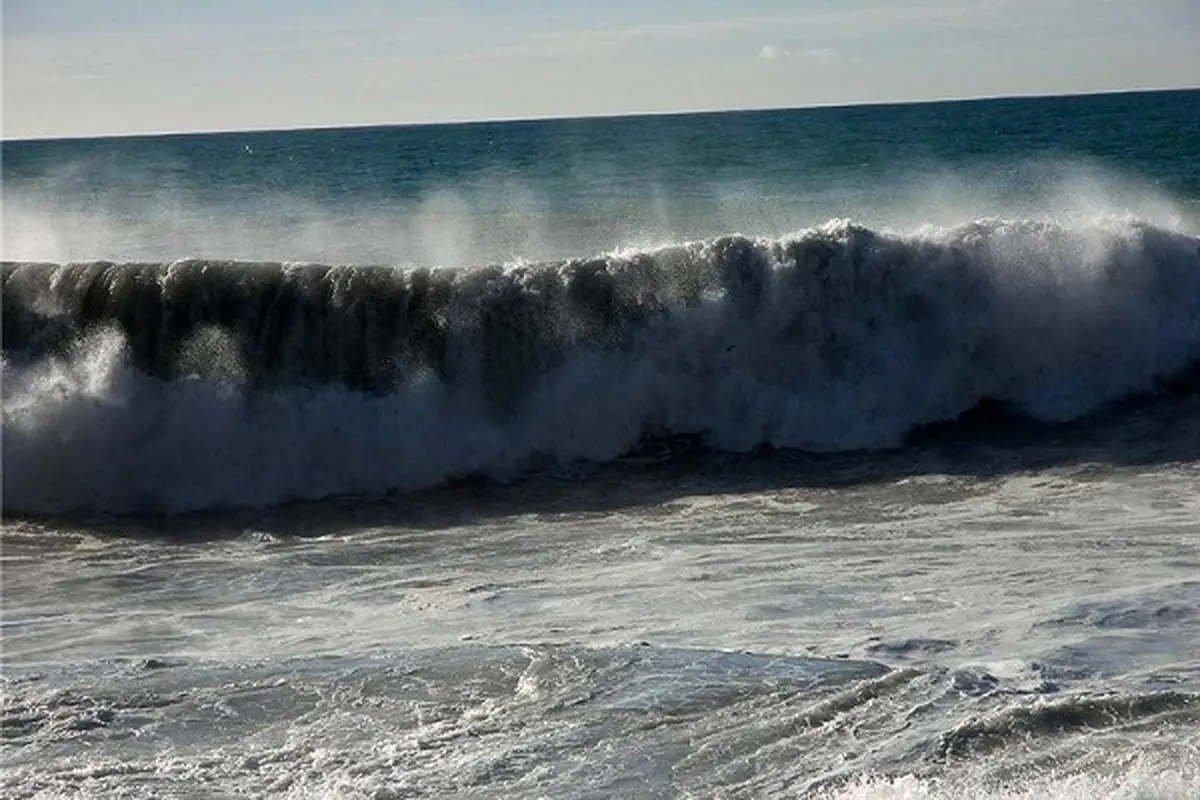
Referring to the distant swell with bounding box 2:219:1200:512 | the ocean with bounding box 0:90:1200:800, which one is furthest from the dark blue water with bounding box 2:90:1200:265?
the distant swell with bounding box 2:219:1200:512

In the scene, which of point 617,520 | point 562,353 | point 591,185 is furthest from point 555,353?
point 591,185

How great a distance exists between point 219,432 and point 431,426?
1.80 m

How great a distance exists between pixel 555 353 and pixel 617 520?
3.29 metres

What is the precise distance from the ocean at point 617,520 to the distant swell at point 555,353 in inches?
1.4

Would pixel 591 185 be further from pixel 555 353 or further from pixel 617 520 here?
pixel 617 520

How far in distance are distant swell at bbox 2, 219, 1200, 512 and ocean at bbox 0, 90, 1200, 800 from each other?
3 centimetres

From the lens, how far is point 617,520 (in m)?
12.3

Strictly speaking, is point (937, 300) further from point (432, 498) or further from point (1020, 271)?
point (432, 498)

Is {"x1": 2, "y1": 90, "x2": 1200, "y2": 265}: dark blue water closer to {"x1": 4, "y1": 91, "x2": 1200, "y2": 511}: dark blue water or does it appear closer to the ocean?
the ocean

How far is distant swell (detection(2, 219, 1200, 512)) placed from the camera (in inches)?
566

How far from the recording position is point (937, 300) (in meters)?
15.7

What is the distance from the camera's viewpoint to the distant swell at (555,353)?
566 inches

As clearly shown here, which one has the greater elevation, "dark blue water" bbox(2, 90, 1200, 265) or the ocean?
"dark blue water" bbox(2, 90, 1200, 265)

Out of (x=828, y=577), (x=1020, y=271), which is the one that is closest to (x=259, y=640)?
(x=828, y=577)
